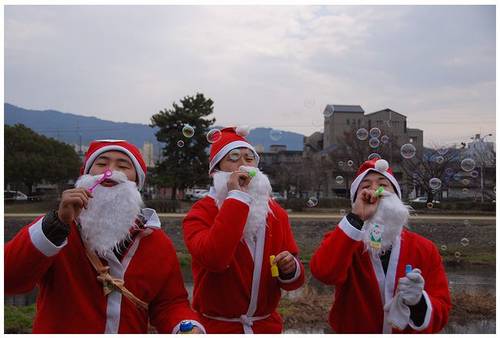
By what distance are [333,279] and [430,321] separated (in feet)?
1.83

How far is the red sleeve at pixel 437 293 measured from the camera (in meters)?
2.61

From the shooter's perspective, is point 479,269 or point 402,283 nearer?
point 402,283

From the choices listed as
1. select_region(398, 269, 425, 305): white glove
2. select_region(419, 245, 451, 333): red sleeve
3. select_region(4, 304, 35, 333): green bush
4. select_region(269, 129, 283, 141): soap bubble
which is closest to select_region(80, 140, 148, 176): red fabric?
select_region(398, 269, 425, 305): white glove

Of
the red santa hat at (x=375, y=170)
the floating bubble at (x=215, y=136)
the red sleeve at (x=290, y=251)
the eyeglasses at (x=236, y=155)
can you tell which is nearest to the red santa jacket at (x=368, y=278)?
the red sleeve at (x=290, y=251)

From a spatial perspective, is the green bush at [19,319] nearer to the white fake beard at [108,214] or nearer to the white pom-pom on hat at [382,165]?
the white fake beard at [108,214]

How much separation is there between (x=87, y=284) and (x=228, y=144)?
1226 millimetres

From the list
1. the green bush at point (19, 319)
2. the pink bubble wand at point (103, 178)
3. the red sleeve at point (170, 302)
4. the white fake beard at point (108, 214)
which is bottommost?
the green bush at point (19, 319)

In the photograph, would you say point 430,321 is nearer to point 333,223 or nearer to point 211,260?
point 211,260

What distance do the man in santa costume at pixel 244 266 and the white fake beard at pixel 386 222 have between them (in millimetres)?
451

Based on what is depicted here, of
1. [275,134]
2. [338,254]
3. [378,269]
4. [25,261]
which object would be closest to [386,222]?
[378,269]

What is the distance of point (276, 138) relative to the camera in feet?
19.4

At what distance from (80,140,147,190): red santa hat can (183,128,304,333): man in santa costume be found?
398 mm

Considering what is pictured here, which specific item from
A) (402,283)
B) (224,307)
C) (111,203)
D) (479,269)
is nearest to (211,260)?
(224,307)

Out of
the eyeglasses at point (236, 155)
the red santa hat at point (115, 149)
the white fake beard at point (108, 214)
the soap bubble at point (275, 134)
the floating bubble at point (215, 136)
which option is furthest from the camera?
the soap bubble at point (275, 134)
